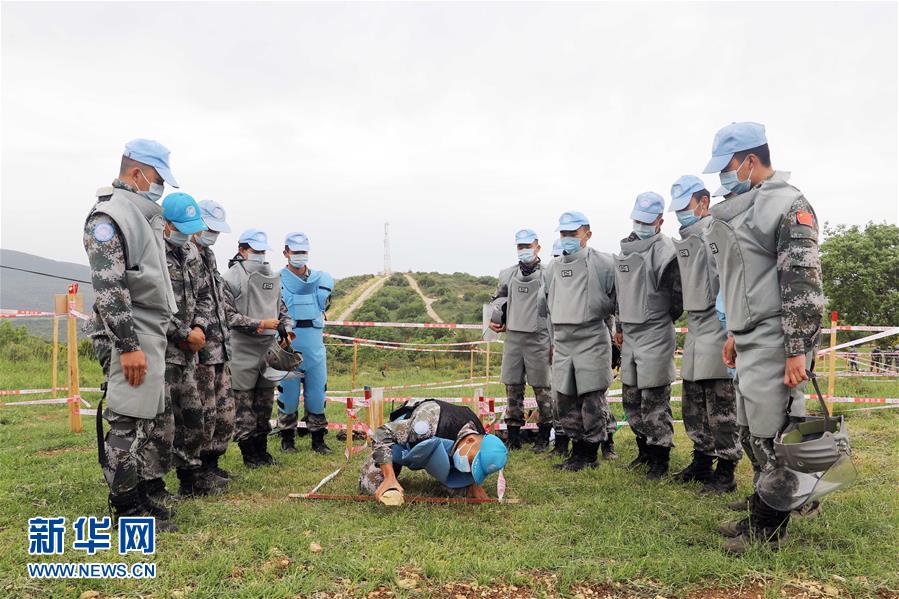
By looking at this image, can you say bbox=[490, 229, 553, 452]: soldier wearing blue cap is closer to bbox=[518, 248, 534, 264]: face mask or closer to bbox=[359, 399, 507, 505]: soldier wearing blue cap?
bbox=[518, 248, 534, 264]: face mask

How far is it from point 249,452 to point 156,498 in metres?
1.61

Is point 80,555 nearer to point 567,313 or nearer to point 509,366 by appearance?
point 567,313

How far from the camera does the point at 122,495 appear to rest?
3.57 m

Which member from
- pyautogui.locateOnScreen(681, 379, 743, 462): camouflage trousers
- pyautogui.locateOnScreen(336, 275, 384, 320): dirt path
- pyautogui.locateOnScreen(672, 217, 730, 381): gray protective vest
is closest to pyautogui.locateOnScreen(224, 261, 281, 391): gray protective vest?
pyautogui.locateOnScreen(672, 217, 730, 381): gray protective vest

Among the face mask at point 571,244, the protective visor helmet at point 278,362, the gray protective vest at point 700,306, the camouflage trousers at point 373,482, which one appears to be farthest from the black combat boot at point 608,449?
the protective visor helmet at point 278,362

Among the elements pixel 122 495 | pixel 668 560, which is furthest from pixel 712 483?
pixel 122 495

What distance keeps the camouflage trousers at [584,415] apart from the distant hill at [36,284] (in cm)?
394

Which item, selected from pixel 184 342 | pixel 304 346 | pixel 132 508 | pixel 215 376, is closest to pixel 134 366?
pixel 184 342

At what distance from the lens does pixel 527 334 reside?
266 inches

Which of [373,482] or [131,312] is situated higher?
[131,312]

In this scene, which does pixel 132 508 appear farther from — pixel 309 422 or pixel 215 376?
pixel 309 422

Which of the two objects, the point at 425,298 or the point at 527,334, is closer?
the point at 527,334

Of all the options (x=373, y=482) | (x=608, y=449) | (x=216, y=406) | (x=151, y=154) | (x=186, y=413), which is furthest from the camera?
(x=608, y=449)

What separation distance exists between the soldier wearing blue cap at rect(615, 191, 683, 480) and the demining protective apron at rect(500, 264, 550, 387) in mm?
1361
